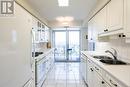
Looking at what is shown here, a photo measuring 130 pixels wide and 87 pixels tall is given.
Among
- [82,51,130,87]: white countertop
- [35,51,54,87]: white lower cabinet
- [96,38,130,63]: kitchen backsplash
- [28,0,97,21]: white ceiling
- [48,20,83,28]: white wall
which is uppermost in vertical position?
[28,0,97,21]: white ceiling

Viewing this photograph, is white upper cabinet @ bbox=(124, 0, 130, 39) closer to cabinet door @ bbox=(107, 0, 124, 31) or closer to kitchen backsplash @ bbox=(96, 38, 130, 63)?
cabinet door @ bbox=(107, 0, 124, 31)

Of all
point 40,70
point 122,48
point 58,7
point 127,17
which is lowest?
point 40,70

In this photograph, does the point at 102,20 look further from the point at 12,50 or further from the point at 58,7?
the point at 12,50

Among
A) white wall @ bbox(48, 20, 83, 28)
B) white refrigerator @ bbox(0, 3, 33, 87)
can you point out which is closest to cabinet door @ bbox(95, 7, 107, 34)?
white refrigerator @ bbox(0, 3, 33, 87)

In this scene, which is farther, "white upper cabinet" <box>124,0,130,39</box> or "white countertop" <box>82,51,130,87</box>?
"white upper cabinet" <box>124,0,130,39</box>

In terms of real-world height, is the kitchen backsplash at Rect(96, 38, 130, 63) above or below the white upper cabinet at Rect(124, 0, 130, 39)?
below

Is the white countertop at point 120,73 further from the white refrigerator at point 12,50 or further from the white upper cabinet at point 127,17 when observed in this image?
the white refrigerator at point 12,50

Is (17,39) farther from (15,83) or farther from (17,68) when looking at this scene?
(15,83)

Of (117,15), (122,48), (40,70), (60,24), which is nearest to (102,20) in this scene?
(122,48)

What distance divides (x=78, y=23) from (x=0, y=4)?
7723 mm

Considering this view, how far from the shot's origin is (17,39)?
207 cm

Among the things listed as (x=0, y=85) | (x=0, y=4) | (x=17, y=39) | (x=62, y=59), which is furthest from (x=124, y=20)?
(x=62, y=59)

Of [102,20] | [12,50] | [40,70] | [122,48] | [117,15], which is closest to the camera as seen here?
[12,50]

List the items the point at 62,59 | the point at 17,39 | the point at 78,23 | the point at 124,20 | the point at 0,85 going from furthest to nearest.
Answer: the point at 62,59, the point at 78,23, the point at 124,20, the point at 17,39, the point at 0,85
